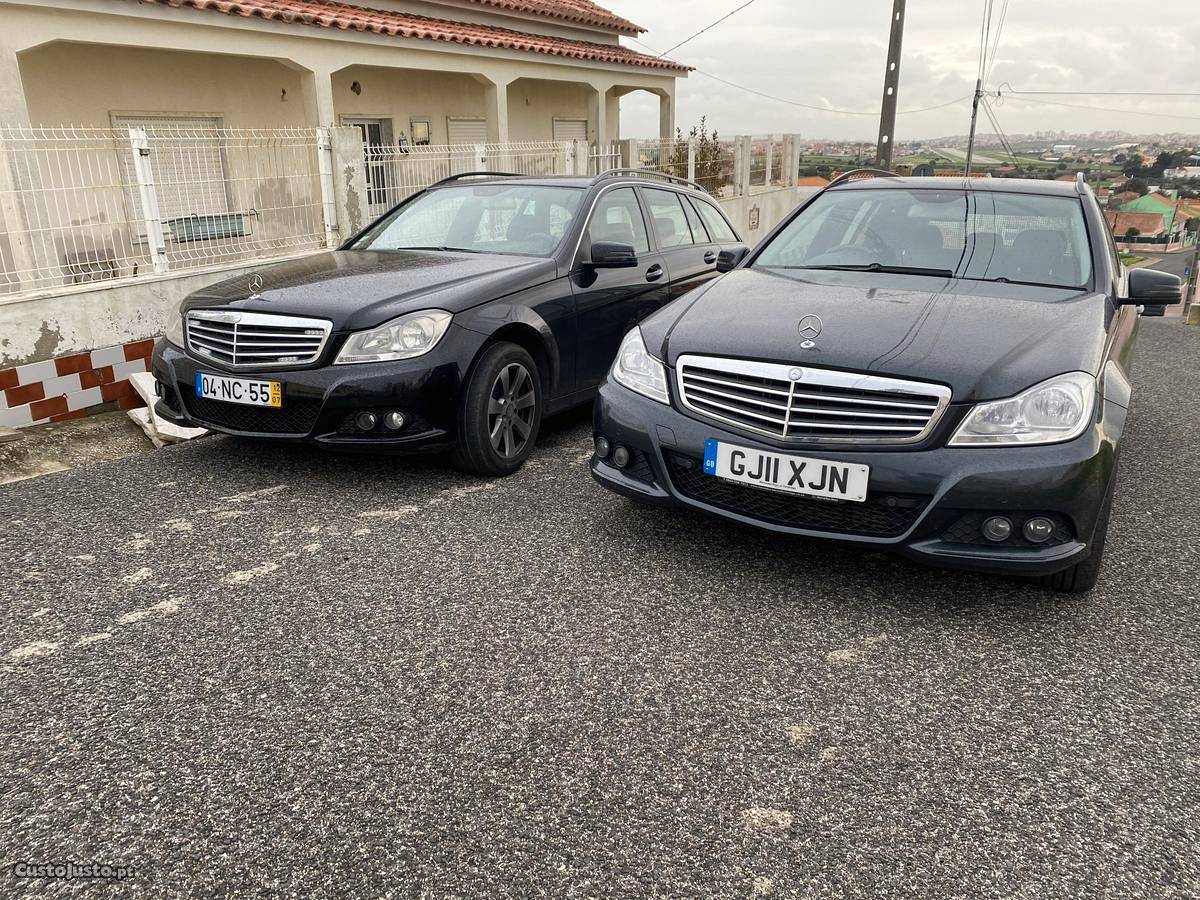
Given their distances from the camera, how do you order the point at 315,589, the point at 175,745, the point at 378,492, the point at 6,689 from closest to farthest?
the point at 175,745, the point at 6,689, the point at 315,589, the point at 378,492

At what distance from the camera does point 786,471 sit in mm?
3033

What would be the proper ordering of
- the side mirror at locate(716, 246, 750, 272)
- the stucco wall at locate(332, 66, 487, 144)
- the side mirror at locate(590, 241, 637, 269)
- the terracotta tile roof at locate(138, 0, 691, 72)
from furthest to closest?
the stucco wall at locate(332, 66, 487, 144) < the terracotta tile roof at locate(138, 0, 691, 72) < the side mirror at locate(590, 241, 637, 269) < the side mirror at locate(716, 246, 750, 272)

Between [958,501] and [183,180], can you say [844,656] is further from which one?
[183,180]

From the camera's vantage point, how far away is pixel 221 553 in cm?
362

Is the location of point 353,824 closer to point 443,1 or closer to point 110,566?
point 110,566

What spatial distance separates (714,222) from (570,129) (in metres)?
14.2

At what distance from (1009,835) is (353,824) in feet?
4.97

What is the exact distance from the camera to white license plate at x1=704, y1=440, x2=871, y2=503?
9.67 ft

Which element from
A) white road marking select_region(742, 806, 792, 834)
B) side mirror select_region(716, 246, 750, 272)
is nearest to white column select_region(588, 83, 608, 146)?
side mirror select_region(716, 246, 750, 272)

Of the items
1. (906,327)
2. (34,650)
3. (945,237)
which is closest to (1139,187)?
(945,237)

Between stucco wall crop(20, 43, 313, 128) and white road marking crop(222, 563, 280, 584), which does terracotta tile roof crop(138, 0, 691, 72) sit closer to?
stucco wall crop(20, 43, 313, 128)

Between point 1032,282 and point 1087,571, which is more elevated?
point 1032,282

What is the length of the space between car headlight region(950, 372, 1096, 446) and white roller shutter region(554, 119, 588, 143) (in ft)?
57.3

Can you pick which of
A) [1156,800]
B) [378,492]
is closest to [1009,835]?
[1156,800]
